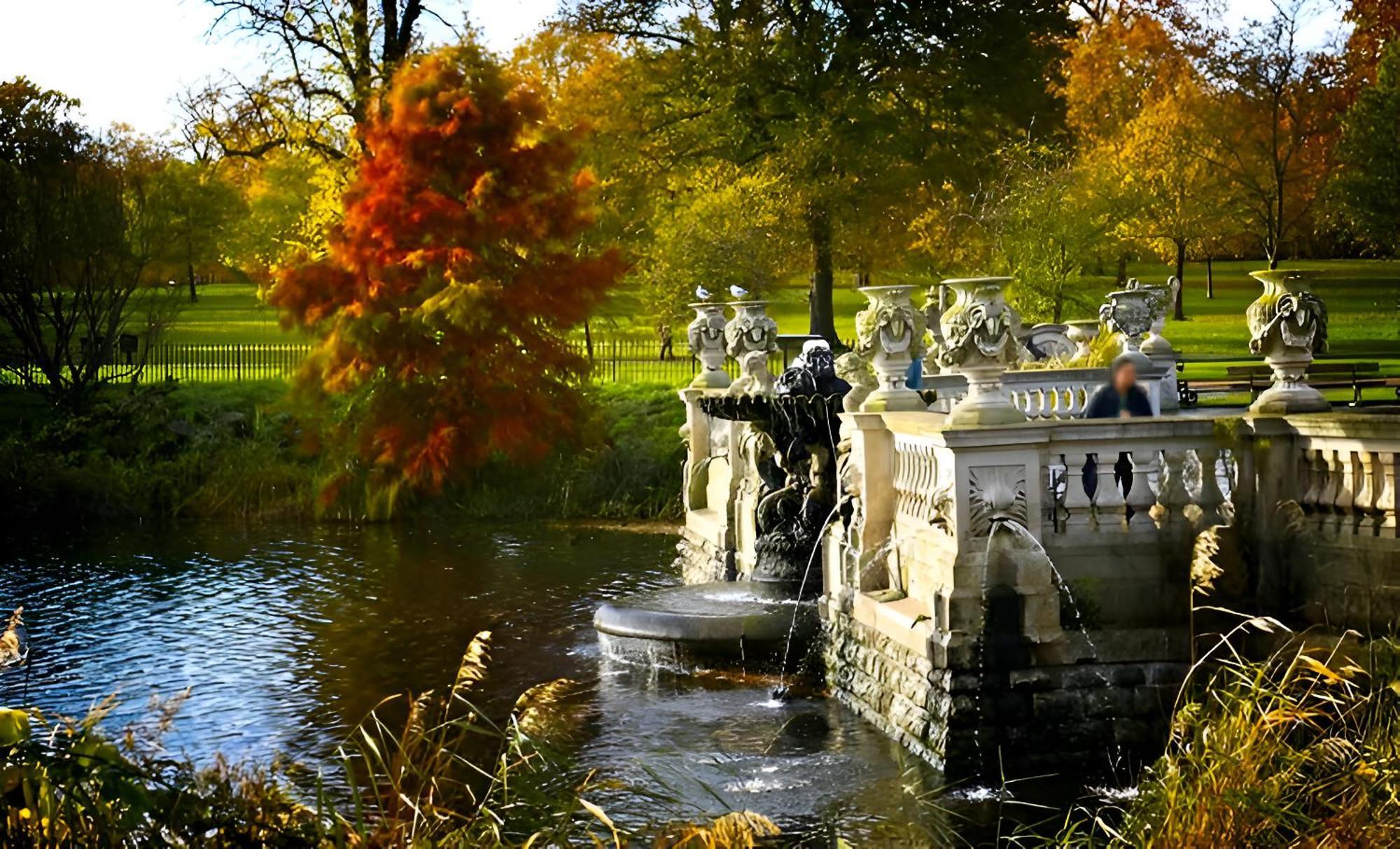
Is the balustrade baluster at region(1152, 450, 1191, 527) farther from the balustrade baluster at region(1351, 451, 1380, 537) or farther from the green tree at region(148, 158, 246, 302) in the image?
the green tree at region(148, 158, 246, 302)

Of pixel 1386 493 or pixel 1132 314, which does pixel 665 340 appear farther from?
pixel 1386 493

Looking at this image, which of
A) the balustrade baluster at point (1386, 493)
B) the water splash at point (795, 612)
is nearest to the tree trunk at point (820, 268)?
the water splash at point (795, 612)

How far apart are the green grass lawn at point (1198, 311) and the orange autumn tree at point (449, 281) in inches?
138

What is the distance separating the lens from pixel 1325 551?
31.1 feet

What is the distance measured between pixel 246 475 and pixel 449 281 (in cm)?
477

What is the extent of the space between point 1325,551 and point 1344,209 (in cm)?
2756

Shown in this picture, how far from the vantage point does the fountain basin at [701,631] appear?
12406mm

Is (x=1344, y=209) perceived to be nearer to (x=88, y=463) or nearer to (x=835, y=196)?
(x=835, y=196)

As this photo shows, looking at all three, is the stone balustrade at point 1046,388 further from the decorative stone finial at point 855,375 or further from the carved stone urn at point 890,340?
the carved stone urn at point 890,340

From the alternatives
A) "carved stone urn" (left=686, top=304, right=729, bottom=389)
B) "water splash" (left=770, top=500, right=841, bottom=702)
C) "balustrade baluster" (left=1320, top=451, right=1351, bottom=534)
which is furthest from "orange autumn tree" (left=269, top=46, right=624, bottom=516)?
"balustrade baluster" (left=1320, top=451, right=1351, bottom=534)

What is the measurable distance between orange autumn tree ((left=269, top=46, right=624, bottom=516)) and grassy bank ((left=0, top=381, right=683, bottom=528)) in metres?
0.68

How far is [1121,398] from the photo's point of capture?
39.9 ft

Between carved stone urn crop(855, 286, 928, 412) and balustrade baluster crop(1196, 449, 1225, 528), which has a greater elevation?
carved stone urn crop(855, 286, 928, 412)

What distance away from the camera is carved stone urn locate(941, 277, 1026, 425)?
9734mm
